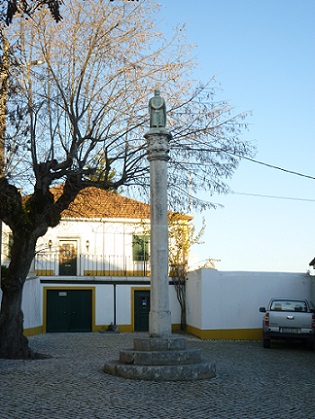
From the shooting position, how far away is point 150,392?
32.7ft

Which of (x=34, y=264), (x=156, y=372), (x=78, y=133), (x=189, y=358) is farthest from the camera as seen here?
(x=34, y=264)

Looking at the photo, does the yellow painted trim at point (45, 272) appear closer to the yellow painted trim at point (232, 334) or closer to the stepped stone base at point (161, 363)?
the yellow painted trim at point (232, 334)

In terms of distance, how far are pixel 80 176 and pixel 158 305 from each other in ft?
12.6

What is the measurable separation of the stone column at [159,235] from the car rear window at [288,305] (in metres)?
8.68

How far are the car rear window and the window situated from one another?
36.9 feet

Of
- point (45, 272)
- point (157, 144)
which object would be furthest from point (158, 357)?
point (45, 272)

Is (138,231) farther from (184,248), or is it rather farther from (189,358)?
(189,358)

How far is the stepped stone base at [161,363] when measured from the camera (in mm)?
11219

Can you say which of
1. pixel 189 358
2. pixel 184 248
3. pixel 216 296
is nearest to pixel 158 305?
pixel 189 358

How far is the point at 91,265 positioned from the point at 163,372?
19.6 m

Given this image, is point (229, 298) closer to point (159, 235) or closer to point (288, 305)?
point (288, 305)

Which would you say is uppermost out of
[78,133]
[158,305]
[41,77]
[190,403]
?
[41,77]

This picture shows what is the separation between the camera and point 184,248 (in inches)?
1149

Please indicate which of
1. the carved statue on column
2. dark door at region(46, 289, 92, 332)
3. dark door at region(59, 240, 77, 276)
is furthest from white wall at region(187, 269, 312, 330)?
the carved statue on column
